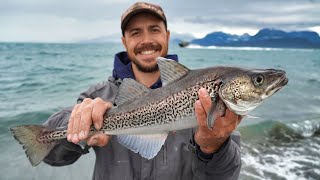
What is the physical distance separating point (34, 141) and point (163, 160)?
1.26m

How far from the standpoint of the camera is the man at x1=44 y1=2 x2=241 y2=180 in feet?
11.1

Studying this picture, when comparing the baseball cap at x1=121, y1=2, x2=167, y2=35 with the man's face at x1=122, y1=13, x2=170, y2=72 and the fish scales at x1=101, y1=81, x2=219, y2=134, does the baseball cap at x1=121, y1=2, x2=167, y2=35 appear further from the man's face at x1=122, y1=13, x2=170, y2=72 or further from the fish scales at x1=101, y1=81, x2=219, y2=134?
the fish scales at x1=101, y1=81, x2=219, y2=134

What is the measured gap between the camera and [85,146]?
376 cm

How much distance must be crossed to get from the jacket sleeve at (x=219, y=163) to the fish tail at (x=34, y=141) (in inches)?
54.7

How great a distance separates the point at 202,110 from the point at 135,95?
747mm

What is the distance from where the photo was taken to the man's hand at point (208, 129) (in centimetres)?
290

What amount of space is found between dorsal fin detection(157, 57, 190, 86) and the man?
1.02 ft

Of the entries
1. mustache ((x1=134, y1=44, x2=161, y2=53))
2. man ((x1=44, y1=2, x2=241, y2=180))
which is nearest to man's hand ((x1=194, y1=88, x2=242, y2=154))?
man ((x1=44, y1=2, x2=241, y2=180))

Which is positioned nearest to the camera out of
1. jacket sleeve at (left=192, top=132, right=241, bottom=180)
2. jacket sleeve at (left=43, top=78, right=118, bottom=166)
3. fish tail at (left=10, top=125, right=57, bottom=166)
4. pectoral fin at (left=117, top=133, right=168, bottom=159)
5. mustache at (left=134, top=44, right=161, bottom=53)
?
pectoral fin at (left=117, top=133, right=168, bottom=159)

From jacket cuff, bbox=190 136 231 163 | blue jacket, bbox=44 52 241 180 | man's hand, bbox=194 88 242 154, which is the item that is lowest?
blue jacket, bbox=44 52 241 180

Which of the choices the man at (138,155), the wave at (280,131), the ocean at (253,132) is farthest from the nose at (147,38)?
the wave at (280,131)

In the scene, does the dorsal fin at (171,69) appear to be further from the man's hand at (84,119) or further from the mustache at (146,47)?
the mustache at (146,47)

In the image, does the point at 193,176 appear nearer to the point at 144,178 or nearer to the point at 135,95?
the point at 144,178

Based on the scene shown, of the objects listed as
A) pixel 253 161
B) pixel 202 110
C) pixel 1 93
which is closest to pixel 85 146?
pixel 202 110
